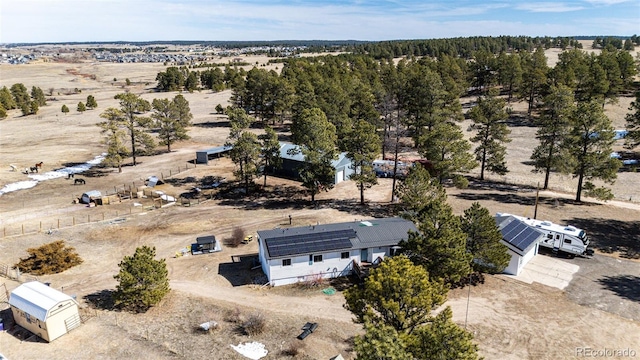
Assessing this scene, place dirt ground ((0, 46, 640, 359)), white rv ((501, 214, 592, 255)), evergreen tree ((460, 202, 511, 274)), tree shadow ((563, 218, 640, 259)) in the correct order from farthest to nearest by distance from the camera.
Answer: tree shadow ((563, 218, 640, 259)), white rv ((501, 214, 592, 255)), evergreen tree ((460, 202, 511, 274)), dirt ground ((0, 46, 640, 359))

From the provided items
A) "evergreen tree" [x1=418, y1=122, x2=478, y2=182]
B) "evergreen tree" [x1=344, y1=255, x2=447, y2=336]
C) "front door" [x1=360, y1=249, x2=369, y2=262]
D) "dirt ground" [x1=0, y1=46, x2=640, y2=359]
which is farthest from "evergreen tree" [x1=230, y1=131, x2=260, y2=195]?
"evergreen tree" [x1=344, y1=255, x2=447, y2=336]

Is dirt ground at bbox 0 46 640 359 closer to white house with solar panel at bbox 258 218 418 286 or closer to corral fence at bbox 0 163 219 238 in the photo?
corral fence at bbox 0 163 219 238

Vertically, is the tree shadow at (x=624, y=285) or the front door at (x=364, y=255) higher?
the front door at (x=364, y=255)

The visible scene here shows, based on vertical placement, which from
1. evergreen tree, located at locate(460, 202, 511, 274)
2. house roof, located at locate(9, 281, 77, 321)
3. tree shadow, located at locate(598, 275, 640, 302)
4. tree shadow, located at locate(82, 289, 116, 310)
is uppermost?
evergreen tree, located at locate(460, 202, 511, 274)

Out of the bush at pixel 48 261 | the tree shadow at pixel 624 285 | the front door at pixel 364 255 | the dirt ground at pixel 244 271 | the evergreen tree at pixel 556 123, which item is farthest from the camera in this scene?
the evergreen tree at pixel 556 123

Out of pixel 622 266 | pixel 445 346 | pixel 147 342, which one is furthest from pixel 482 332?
pixel 147 342

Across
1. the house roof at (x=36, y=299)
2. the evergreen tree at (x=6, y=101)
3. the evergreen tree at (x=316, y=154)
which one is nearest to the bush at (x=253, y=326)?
the house roof at (x=36, y=299)

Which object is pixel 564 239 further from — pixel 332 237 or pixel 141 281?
pixel 141 281

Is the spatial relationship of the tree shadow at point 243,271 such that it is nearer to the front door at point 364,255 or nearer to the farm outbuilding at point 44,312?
the front door at point 364,255
